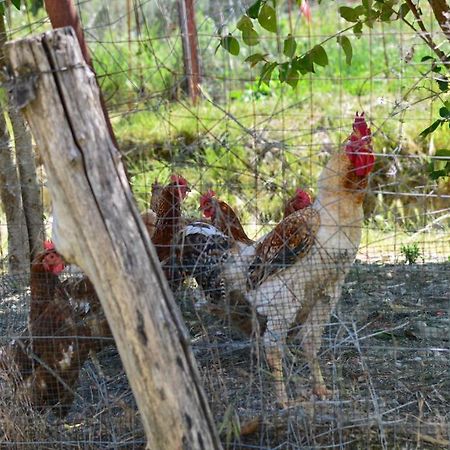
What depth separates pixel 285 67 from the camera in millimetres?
3984

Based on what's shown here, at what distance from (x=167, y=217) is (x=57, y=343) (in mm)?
764

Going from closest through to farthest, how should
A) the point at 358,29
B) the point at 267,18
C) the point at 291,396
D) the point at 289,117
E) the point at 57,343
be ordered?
1. the point at 291,396
2. the point at 57,343
3. the point at 267,18
4. the point at 358,29
5. the point at 289,117

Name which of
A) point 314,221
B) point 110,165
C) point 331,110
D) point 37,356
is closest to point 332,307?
point 314,221

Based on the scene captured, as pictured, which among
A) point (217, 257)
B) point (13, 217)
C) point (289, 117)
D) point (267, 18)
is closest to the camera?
point (217, 257)

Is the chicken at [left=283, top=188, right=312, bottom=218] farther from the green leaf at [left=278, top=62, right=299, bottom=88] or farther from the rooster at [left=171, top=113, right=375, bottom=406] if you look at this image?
the green leaf at [left=278, top=62, right=299, bottom=88]

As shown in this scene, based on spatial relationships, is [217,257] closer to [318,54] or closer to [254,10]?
[318,54]

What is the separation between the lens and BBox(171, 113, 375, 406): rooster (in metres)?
3.67

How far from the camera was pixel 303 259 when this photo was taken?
3.80 metres

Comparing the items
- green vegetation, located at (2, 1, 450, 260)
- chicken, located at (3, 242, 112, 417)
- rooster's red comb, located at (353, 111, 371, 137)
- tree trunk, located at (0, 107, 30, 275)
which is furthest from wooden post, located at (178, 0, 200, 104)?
tree trunk, located at (0, 107, 30, 275)

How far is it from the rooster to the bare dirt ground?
13 cm

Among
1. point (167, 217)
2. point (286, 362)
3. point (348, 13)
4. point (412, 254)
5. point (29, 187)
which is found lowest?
point (412, 254)

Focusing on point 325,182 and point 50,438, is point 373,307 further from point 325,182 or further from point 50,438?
point 50,438

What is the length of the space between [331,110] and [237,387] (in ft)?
17.7

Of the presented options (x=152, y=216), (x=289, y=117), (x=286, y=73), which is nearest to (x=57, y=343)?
(x=152, y=216)
